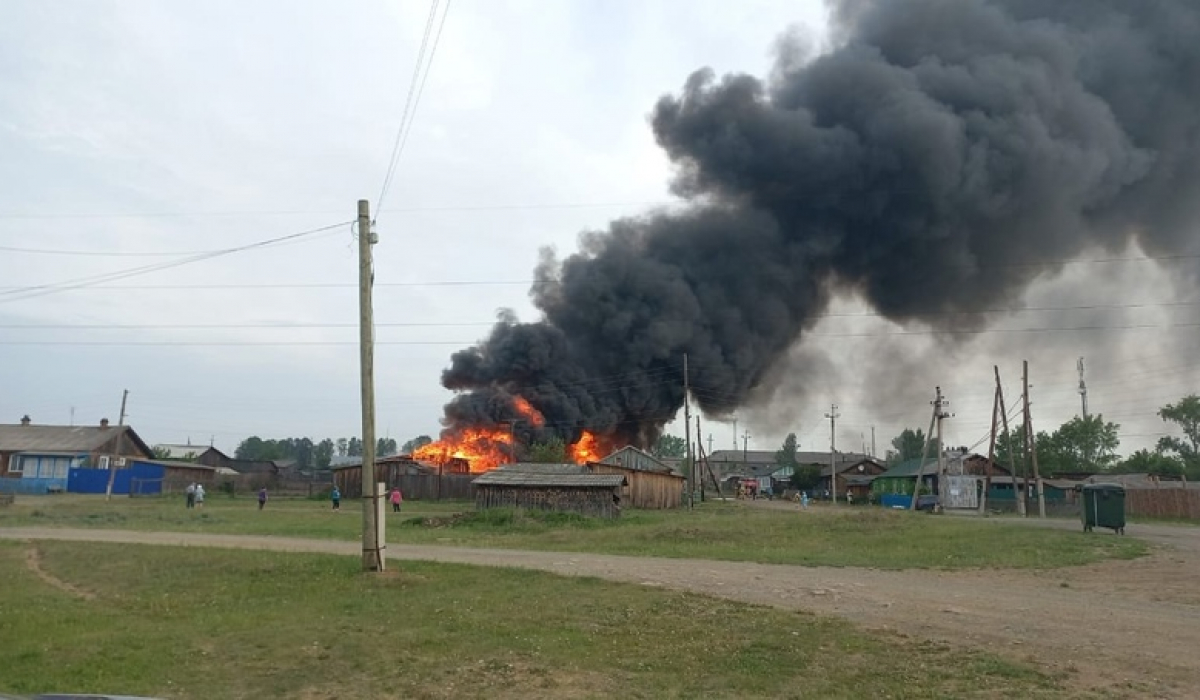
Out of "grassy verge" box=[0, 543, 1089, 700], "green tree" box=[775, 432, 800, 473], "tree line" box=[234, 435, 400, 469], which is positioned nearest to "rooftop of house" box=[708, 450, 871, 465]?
"green tree" box=[775, 432, 800, 473]

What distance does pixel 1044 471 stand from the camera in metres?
91.8

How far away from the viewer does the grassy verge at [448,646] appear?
765 cm

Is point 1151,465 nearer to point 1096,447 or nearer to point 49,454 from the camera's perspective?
point 1096,447

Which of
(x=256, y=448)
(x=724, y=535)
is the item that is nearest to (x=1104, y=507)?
(x=724, y=535)

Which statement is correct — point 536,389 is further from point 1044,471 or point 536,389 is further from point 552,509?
point 1044,471

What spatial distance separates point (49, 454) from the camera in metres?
66.1

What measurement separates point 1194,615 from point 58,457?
7433 centimetres

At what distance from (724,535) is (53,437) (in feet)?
210

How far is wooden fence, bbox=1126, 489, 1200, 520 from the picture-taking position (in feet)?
141

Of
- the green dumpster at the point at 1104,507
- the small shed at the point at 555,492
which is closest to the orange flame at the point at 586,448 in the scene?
the small shed at the point at 555,492

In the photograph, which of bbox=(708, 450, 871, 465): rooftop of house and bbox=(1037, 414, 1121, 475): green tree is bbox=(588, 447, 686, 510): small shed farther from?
bbox=(708, 450, 871, 465): rooftop of house

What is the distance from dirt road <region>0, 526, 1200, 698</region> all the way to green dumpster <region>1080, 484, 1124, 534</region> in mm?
6145

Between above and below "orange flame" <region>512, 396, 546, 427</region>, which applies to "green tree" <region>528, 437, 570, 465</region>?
below

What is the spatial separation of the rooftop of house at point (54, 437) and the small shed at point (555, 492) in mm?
42185
